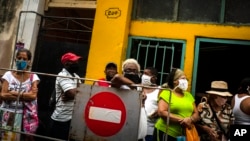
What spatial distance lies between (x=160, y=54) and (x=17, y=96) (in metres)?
2.91

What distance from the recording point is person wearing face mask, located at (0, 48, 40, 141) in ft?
12.3

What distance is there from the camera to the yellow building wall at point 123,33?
561 centimetres

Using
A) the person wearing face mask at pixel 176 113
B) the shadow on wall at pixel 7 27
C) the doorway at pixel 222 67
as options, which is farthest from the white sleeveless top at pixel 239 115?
the shadow on wall at pixel 7 27

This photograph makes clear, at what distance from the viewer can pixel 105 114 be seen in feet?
10.4

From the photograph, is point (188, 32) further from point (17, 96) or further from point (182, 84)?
point (17, 96)

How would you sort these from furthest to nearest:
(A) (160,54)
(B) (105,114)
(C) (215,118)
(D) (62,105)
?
(A) (160,54)
(D) (62,105)
(C) (215,118)
(B) (105,114)

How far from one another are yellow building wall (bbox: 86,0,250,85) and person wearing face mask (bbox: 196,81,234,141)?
1717 millimetres

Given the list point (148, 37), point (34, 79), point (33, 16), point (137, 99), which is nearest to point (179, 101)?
point (137, 99)

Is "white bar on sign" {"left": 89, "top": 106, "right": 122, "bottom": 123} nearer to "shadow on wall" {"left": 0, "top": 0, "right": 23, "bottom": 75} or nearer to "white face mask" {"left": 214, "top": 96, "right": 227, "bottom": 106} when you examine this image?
"white face mask" {"left": 214, "top": 96, "right": 227, "bottom": 106}

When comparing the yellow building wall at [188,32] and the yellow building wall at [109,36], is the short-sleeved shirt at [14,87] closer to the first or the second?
the yellow building wall at [109,36]

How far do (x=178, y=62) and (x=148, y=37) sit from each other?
2.39ft

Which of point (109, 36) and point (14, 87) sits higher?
point (109, 36)

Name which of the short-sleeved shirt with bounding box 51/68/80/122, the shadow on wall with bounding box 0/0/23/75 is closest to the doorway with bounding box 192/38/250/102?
the short-sleeved shirt with bounding box 51/68/80/122

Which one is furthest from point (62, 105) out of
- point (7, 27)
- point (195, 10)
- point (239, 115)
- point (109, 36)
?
point (7, 27)
